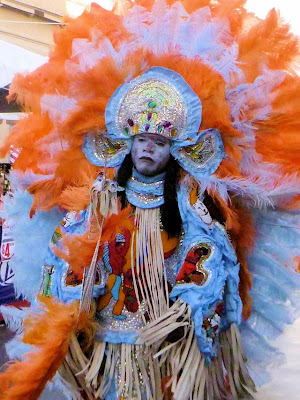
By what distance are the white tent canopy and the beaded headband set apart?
10.6 feet

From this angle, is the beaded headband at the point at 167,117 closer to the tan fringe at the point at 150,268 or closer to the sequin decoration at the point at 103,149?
the sequin decoration at the point at 103,149

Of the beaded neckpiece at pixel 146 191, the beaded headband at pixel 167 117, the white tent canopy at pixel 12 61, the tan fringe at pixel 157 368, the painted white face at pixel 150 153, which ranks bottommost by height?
the tan fringe at pixel 157 368

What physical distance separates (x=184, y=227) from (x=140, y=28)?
0.98m

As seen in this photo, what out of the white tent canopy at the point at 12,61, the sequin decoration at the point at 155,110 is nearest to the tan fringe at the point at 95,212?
the sequin decoration at the point at 155,110

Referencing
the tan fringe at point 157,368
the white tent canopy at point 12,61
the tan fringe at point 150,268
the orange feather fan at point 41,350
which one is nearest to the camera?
the orange feather fan at point 41,350

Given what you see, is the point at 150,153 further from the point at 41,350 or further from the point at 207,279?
the point at 41,350

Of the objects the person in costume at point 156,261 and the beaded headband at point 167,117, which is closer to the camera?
the person in costume at point 156,261

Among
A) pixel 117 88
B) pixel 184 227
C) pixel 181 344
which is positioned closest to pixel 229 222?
pixel 184 227

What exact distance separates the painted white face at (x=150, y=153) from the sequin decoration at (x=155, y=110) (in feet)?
0.12

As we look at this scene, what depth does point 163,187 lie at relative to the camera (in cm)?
287

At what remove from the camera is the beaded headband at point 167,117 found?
2.80 meters

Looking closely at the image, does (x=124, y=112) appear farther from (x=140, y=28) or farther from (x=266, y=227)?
(x=266, y=227)

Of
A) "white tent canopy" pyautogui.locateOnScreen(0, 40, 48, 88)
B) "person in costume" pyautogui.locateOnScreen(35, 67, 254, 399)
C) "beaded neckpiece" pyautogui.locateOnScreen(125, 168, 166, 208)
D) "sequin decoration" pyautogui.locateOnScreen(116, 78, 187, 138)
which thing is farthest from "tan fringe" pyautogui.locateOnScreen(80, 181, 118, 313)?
"white tent canopy" pyautogui.locateOnScreen(0, 40, 48, 88)

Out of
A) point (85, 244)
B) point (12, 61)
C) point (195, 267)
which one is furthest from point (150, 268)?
point (12, 61)
